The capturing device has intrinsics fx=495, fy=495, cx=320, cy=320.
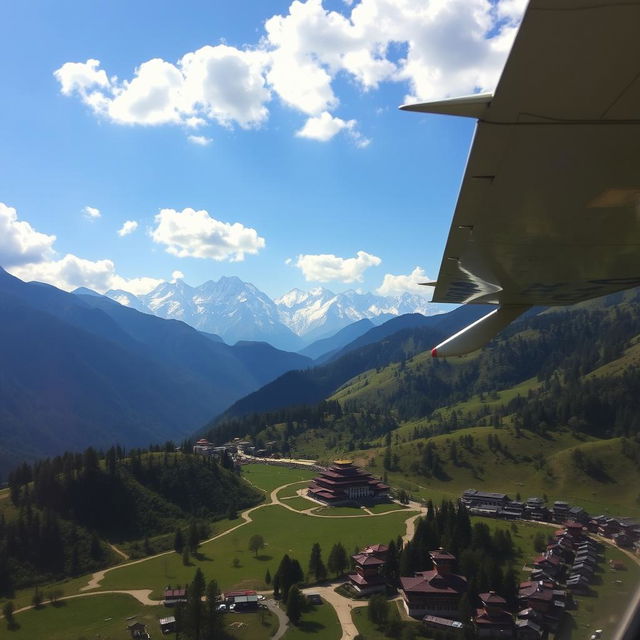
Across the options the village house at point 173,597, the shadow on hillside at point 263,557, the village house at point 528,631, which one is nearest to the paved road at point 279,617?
the village house at point 173,597

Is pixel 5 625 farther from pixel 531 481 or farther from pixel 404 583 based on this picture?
pixel 531 481

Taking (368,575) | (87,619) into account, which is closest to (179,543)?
(87,619)

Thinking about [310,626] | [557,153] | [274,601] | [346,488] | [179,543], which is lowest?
[179,543]

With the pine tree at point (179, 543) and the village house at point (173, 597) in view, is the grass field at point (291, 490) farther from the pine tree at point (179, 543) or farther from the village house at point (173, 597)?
the village house at point (173, 597)

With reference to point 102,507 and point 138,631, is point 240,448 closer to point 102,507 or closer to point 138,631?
point 102,507

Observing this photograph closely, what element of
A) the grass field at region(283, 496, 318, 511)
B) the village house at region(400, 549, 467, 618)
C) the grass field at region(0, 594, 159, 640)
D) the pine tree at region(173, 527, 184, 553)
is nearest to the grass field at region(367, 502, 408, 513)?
the grass field at region(283, 496, 318, 511)
